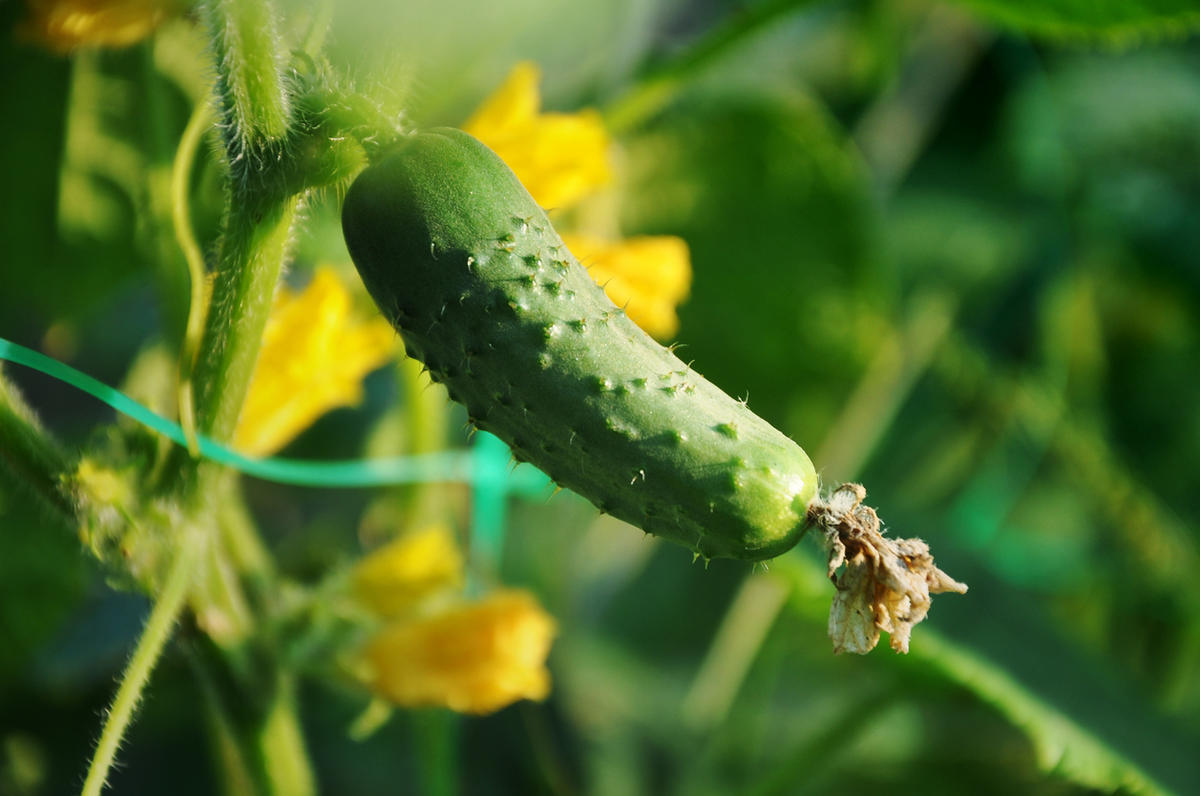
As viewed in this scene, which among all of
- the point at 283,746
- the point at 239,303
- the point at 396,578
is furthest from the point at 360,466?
the point at 239,303

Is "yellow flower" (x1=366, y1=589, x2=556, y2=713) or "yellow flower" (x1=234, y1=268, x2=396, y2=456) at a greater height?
"yellow flower" (x1=234, y1=268, x2=396, y2=456)

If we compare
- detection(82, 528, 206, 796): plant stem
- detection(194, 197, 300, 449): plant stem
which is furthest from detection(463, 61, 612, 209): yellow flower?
detection(82, 528, 206, 796): plant stem

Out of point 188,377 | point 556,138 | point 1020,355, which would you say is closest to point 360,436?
point 556,138

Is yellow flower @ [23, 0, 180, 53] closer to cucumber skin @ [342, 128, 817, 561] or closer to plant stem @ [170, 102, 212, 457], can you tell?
plant stem @ [170, 102, 212, 457]

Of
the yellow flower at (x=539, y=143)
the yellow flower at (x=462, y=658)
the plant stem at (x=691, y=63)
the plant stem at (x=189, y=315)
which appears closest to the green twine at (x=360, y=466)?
the plant stem at (x=189, y=315)

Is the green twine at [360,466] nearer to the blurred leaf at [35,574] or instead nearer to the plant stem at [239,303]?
the plant stem at [239,303]

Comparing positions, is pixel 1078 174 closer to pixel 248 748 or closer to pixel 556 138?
pixel 556 138
